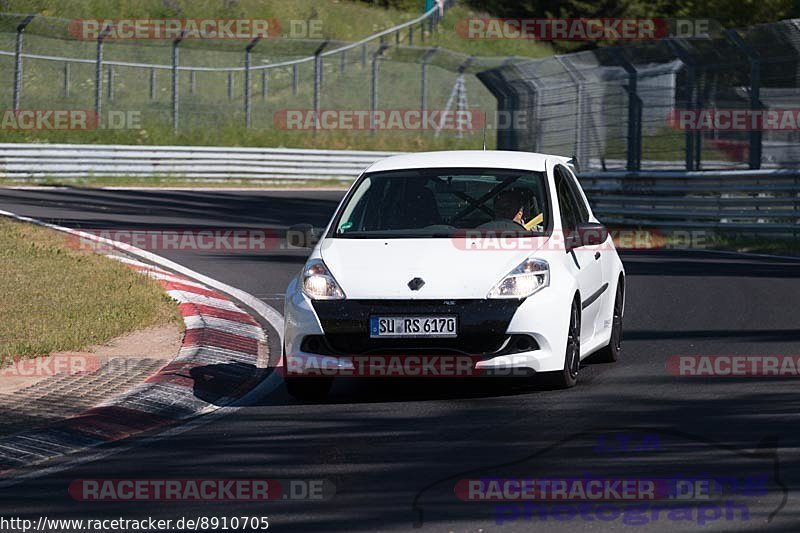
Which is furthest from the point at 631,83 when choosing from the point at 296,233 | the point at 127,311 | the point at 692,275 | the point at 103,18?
the point at 103,18

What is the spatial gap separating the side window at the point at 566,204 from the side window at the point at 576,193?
0.9 inches

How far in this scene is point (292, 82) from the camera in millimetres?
41188

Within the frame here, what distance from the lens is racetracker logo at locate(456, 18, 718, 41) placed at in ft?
198

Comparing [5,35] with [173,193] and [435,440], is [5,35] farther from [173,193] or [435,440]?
[435,440]

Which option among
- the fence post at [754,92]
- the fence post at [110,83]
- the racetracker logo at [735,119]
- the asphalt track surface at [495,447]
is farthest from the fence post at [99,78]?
the asphalt track surface at [495,447]

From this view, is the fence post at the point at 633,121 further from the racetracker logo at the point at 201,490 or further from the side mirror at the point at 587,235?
the racetracker logo at the point at 201,490

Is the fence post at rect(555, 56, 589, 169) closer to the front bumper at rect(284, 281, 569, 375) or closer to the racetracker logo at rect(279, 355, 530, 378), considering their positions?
the front bumper at rect(284, 281, 569, 375)

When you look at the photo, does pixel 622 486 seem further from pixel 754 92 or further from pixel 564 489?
pixel 754 92

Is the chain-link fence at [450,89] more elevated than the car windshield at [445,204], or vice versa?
the chain-link fence at [450,89]

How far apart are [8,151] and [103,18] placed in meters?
17.4

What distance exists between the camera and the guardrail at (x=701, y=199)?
2034cm

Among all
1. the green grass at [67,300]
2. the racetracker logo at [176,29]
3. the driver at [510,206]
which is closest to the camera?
the driver at [510,206]

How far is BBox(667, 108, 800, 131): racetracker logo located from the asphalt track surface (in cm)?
967

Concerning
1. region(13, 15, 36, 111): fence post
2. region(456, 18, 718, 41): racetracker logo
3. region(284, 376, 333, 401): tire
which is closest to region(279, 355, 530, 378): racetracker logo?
region(284, 376, 333, 401): tire
